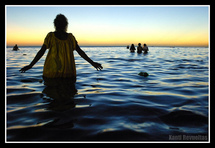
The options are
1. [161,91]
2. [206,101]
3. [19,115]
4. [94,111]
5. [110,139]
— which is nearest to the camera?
[110,139]

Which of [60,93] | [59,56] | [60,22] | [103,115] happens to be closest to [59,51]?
[59,56]

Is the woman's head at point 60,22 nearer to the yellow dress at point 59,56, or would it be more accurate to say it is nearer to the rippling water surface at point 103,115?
the yellow dress at point 59,56

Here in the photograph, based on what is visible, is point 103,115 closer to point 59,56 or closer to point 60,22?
point 59,56

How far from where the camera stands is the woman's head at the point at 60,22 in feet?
15.4

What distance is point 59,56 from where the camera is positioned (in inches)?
190

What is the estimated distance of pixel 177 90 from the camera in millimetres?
4945

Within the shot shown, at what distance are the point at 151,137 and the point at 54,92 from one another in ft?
9.08

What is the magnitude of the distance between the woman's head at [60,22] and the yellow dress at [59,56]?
25 centimetres

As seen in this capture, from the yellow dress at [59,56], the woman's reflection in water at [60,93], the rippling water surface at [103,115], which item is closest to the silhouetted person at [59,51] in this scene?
the yellow dress at [59,56]

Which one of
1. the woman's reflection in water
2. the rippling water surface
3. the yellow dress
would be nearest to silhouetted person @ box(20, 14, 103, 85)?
the yellow dress

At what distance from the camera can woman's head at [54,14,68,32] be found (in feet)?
15.4

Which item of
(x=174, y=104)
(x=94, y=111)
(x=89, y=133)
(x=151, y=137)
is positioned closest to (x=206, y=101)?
(x=174, y=104)
